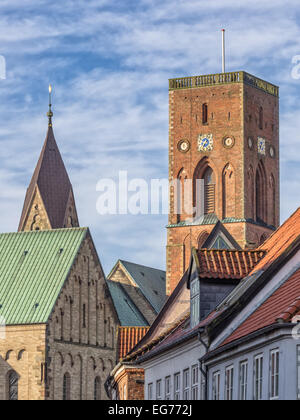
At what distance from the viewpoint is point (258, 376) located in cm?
3309

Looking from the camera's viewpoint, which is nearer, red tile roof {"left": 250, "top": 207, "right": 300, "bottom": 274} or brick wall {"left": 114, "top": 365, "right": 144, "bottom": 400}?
red tile roof {"left": 250, "top": 207, "right": 300, "bottom": 274}

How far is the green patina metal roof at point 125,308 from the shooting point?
116 m

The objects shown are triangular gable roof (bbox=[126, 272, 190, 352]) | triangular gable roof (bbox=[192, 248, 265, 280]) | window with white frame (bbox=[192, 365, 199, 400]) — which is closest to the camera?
window with white frame (bbox=[192, 365, 199, 400])

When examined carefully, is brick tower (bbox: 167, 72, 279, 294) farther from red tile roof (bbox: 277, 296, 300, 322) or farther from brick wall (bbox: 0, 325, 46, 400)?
red tile roof (bbox: 277, 296, 300, 322)

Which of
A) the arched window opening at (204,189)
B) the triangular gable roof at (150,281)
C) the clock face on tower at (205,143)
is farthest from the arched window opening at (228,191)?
the triangular gable roof at (150,281)

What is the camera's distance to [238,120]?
413 feet

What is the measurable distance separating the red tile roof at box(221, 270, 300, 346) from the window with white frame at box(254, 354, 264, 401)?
0.69 metres

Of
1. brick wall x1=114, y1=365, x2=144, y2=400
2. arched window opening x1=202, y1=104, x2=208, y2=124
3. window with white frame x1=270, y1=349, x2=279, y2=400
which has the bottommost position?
window with white frame x1=270, y1=349, x2=279, y2=400

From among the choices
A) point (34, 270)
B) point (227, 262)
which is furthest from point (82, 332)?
point (227, 262)

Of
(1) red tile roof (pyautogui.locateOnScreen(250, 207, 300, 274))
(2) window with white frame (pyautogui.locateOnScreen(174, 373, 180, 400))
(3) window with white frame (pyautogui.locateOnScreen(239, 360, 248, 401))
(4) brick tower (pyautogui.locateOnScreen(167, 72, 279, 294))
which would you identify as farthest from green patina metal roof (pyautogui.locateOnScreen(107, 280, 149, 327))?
(3) window with white frame (pyautogui.locateOnScreen(239, 360, 248, 401))

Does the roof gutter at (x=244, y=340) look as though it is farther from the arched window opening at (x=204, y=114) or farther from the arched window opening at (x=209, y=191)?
the arched window opening at (x=204, y=114)

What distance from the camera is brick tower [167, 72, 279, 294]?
405ft
